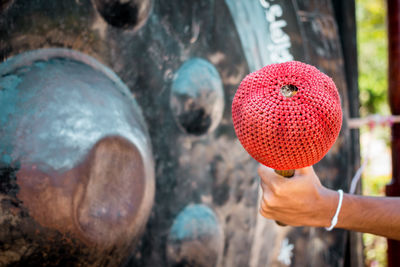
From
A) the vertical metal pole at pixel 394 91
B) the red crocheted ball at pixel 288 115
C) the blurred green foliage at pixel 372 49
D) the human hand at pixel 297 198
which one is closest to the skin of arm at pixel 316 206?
the human hand at pixel 297 198

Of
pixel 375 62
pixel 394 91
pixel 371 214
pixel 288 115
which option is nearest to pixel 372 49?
pixel 375 62

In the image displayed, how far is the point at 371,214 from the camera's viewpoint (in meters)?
0.64

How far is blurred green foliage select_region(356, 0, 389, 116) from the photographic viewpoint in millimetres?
4645

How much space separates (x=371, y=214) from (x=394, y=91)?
2.84 feet

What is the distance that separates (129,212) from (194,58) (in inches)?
12.1

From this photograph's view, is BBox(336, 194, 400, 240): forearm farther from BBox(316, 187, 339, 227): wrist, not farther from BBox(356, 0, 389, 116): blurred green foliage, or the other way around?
BBox(356, 0, 389, 116): blurred green foliage

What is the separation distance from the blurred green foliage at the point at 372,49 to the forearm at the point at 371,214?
169 inches

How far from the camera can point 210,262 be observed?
31.0 inches

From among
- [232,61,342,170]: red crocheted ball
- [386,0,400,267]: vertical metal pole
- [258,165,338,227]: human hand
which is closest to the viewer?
[232,61,342,170]: red crocheted ball

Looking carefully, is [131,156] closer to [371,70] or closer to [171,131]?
[171,131]

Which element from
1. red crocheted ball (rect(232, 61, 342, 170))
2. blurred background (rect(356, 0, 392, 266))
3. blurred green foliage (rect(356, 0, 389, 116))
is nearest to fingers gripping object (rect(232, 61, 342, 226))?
red crocheted ball (rect(232, 61, 342, 170))

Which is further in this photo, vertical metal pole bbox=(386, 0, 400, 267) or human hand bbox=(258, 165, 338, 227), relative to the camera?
vertical metal pole bbox=(386, 0, 400, 267)

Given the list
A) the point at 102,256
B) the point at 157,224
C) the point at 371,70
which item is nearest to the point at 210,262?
the point at 157,224

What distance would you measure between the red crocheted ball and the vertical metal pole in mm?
954
